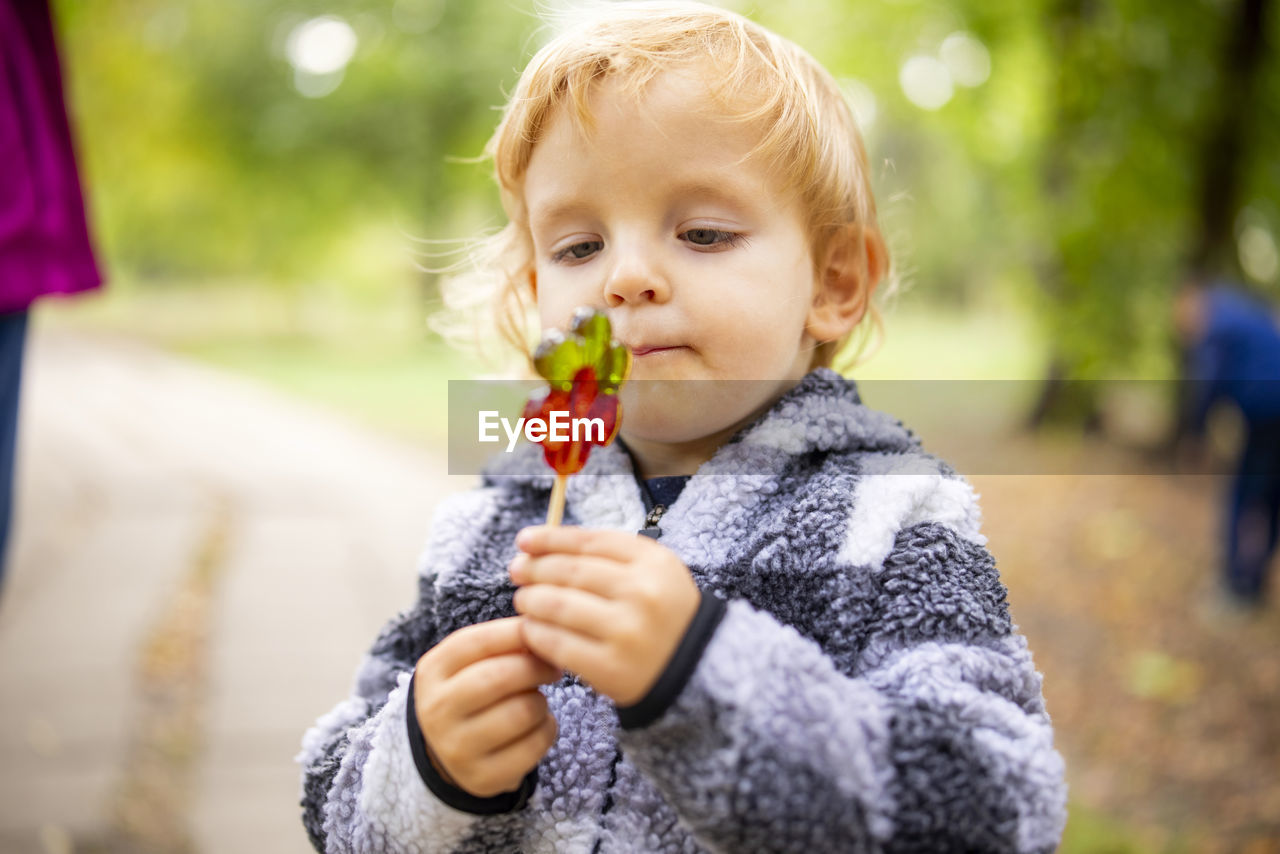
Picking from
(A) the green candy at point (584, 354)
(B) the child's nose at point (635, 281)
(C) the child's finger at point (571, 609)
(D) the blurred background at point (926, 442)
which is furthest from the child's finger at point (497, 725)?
(D) the blurred background at point (926, 442)

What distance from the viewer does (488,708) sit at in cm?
90

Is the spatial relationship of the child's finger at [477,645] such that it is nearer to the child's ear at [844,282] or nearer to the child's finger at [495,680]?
the child's finger at [495,680]

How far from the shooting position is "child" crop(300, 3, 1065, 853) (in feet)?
2.75

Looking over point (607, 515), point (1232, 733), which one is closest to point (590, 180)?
point (607, 515)

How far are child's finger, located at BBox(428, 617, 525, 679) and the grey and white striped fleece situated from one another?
0.35 ft

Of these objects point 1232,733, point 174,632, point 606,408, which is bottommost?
point 1232,733

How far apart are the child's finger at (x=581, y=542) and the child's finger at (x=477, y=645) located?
0.25ft

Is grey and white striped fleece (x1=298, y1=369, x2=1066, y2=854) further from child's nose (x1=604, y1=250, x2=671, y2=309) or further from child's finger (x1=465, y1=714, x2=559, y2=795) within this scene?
child's nose (x1=604, y1=250, x2=671, y2=309)

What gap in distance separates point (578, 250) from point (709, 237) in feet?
0.52

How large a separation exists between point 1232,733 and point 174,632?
412 centimetres

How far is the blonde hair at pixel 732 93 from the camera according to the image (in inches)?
44.1

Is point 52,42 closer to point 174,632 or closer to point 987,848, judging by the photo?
point 987,848

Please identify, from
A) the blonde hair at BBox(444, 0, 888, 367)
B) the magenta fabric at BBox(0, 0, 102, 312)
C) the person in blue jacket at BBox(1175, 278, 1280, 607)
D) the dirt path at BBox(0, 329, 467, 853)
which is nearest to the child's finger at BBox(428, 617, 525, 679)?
the blonde hair at BBox(444, 0, 888, 367)

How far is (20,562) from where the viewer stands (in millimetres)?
4535
